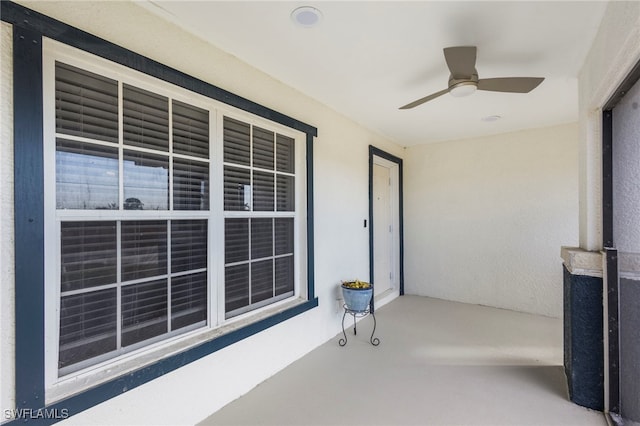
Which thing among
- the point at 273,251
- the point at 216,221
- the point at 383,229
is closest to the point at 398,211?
the point at 383,229

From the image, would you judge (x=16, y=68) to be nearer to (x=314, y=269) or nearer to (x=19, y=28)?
(x=19, y=28)

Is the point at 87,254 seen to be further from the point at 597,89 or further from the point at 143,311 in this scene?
the point at 597,89

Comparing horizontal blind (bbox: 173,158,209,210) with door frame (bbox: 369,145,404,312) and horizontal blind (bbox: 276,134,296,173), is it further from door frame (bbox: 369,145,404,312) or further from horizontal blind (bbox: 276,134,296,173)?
door frame (bbox: 369,145,404,312)

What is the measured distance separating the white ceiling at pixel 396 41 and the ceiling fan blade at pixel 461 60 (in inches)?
5.4

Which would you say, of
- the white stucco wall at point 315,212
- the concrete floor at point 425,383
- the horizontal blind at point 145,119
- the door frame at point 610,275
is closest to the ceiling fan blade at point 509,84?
the door frame at point 610,275

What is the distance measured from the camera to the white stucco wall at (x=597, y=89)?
1.47 m

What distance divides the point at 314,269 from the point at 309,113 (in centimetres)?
157

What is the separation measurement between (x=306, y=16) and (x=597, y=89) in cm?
194

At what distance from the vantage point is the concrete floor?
200cm

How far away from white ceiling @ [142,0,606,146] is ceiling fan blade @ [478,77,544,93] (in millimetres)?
218

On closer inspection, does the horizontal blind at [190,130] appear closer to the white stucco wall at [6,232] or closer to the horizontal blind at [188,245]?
the horizontal blind at [188,245]

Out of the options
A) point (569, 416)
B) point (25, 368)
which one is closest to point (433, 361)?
point (569, 416)

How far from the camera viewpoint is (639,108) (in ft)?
5.54

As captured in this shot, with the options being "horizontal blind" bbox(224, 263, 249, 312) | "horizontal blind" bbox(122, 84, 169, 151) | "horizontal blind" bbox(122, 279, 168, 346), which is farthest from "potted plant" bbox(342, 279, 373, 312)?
"horizontal blind" bbox(122, 84, 169, 151)
